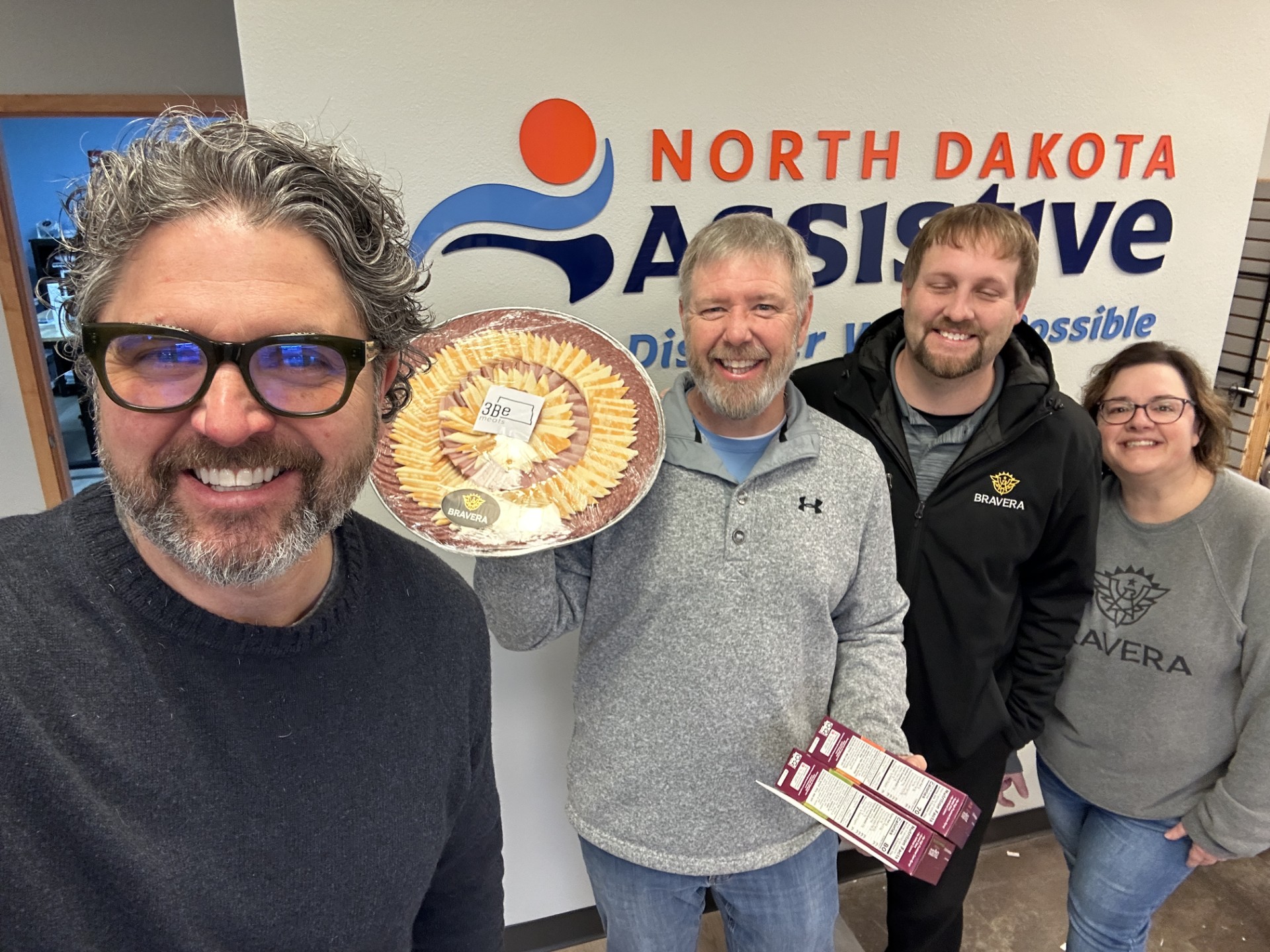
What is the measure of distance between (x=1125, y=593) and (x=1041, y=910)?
1.44 meters

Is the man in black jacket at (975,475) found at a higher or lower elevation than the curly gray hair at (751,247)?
lower

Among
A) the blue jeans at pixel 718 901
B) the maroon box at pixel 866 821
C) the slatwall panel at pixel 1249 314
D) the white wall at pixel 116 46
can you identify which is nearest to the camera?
the maroon box at pixel 866 821

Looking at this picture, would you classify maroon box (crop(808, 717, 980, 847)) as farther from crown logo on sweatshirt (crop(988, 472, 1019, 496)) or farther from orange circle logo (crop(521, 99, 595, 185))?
orange circle logo (crop(521, 99, 595, 185))

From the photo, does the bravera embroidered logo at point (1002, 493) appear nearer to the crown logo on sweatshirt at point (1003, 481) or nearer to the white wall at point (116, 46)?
the crown logo on sweatshirt at point (1003, 481)

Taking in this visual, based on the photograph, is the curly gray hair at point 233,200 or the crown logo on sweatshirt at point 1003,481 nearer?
the curly gray hair at point 233,200

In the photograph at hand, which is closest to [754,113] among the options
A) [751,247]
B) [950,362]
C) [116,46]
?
[751,247]

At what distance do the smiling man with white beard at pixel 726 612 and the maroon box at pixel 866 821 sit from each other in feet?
0.47

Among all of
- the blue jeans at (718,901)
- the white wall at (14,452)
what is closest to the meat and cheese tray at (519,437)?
the blue jeans at (718,901)

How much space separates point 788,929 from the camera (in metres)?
1.55

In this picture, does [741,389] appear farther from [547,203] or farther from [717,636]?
[547,203]

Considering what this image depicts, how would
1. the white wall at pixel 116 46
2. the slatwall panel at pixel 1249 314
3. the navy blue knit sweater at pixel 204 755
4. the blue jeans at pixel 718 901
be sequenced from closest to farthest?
the navy blue knit sweater at pixel 204 755, the blue jeans at pixel 718 901, the white wall at pixel 116 46, the slatwall panel at pixel 1249 314

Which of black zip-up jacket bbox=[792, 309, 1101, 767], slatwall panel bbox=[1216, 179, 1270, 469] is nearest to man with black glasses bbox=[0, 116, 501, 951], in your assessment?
black zip-up jacket bbox=[792, 309, 1101, 767]

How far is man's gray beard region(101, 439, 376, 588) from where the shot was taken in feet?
2.36

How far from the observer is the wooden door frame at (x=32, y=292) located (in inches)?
104
